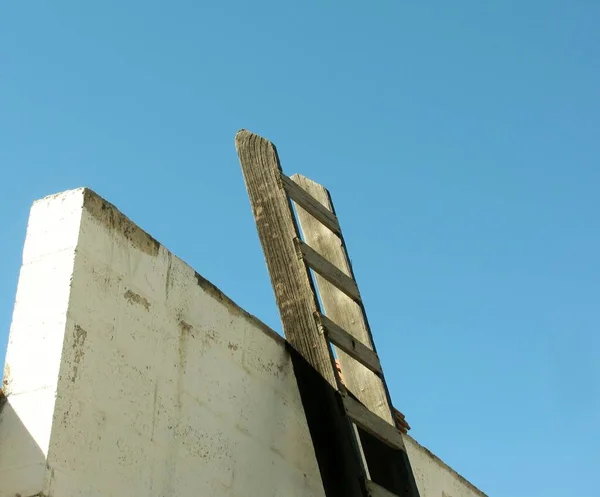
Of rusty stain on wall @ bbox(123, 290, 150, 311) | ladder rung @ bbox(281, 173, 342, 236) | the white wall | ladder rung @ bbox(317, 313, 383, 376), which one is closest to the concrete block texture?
rusty stain on wall @ bbox(123, 290, 150, 311)

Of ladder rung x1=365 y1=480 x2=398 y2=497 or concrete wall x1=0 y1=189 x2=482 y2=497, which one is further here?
ladder rung x1=365 y1=480 x2=398 y2=497

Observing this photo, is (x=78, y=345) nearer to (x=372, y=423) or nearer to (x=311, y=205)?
(x=372, y=423)

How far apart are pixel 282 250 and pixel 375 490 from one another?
1187 millimetres

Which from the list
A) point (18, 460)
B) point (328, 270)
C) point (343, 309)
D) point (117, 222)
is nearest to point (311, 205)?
point (328, 270)

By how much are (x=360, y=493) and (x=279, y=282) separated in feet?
3.44

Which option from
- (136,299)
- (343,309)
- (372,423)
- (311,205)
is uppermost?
(311,205)

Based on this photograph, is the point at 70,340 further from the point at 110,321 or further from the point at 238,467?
the point at 238,467

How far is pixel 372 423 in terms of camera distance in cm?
410

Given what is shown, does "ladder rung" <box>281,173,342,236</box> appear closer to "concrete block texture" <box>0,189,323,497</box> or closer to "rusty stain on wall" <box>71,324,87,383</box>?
"concrete block texture" <box>0,189,323,497</box>

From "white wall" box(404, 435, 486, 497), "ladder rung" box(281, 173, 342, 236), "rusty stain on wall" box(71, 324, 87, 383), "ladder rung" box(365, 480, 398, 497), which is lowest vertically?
"ladder rung" box(365, 480, 398, 497)

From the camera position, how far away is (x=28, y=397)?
116 inches

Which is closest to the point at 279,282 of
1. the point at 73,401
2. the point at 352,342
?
the point at 352,342

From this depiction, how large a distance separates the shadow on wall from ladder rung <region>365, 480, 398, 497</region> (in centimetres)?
144

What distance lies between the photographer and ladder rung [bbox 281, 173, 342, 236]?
4555 millimetres
